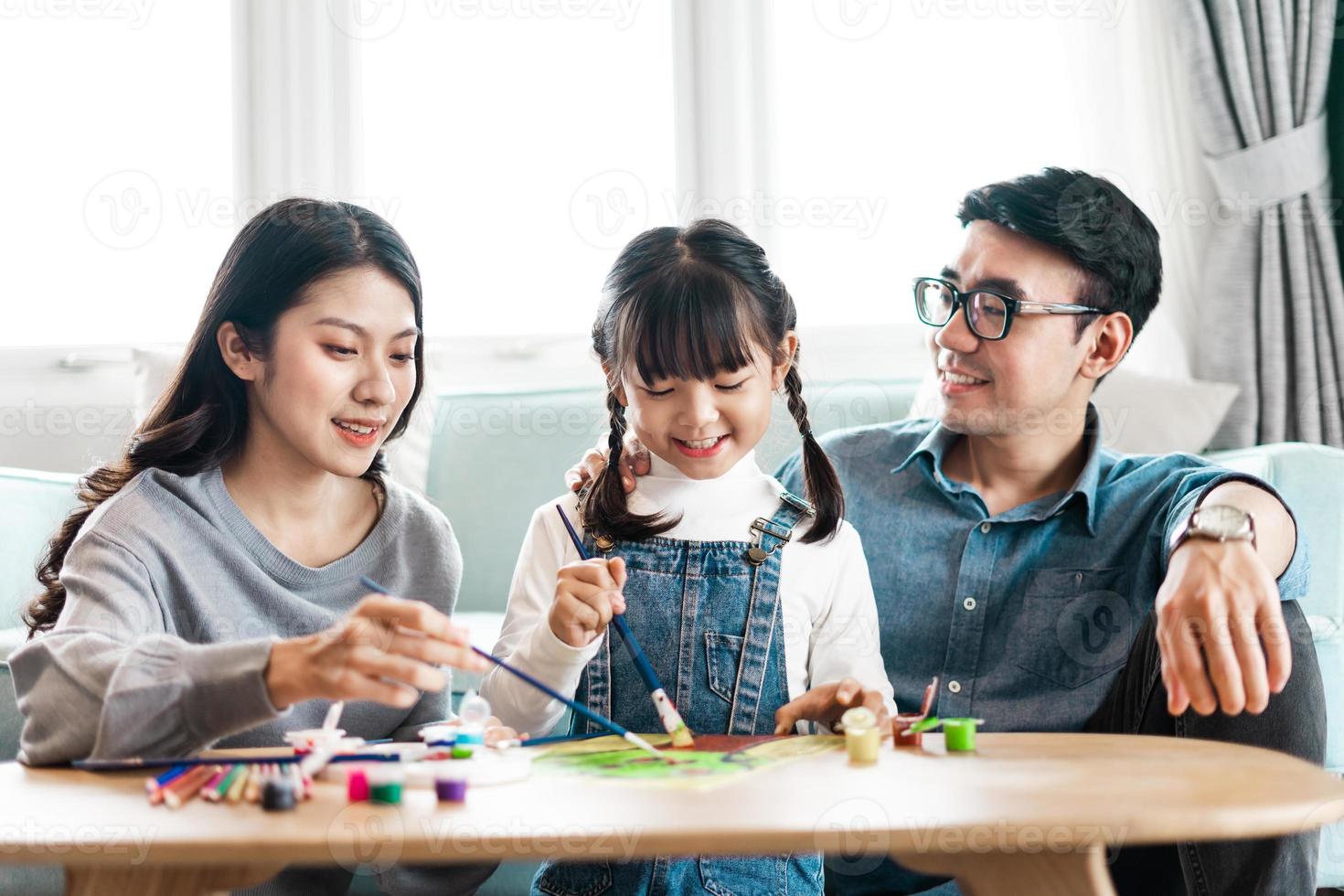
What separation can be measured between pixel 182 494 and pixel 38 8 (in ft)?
8.25

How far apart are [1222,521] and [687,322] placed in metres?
0.57

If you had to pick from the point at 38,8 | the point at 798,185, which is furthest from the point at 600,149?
the point at 38,8

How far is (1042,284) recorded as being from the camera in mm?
1658

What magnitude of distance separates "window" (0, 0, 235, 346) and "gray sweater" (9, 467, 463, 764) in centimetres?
200

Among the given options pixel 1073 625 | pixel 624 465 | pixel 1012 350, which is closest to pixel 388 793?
pixel 624 465

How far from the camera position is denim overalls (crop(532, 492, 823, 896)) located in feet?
4.23

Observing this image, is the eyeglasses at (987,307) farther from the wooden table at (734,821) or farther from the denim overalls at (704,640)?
the wooden table at (734,821)

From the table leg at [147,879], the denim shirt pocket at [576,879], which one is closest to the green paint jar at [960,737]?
the denim shirt pocket at [576,879]

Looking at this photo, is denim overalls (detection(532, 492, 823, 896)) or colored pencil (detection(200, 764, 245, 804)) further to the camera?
denim overalls (detection(532, 492, 823, 896))

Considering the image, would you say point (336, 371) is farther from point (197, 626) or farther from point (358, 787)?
point (358, 787)

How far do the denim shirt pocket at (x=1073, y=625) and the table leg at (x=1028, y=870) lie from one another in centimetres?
74

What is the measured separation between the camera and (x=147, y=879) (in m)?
0.82

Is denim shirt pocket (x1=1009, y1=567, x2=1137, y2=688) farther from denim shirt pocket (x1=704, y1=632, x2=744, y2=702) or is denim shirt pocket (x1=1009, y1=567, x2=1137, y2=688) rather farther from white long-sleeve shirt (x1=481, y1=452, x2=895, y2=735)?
denim shirt pocket (x1=704, y1=632, x2=744, y2=702)

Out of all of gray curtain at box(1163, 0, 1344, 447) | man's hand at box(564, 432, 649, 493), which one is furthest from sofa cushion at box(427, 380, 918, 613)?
gray curtain at box(1163, 0, 1344, 447)
